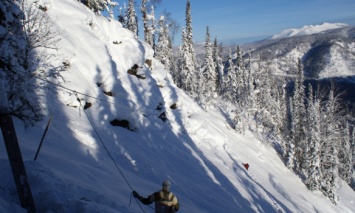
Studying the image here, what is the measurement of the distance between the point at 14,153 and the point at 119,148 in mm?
11060

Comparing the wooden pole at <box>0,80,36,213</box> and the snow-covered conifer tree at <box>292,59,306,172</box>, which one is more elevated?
the wooden pole at <box>0,80,36,213</box>

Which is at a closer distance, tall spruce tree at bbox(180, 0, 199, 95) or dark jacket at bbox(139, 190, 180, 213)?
dark jacket at bbox(139, 190, 180, 213)

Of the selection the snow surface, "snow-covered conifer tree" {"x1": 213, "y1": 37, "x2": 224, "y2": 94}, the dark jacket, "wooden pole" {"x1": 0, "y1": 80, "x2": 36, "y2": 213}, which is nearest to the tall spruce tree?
"snow-covered conifer tree" {"x1": 213, "y1": 37, "x2": 224, "y2": 94}

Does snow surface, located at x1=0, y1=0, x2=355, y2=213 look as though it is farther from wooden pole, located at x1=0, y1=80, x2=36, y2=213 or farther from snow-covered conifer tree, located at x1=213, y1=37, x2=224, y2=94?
snow-covered conifer tree, located at x1=213, y1=37, x2=224, y2=94

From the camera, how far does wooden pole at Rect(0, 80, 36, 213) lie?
7.04m

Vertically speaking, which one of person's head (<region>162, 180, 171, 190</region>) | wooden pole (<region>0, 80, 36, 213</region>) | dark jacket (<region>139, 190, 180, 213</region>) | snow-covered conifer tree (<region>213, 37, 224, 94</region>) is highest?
wooden pole (<region>0, 80, 36, 213</region>)

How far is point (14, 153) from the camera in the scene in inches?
283

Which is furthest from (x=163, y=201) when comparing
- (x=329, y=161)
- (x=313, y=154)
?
(x=329, y=161)

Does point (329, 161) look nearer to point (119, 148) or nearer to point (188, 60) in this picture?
point (188, 60)

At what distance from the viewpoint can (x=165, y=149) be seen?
23.0 meters

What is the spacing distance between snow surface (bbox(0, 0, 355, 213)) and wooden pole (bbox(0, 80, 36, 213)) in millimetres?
255

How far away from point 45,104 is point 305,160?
41.9 meters

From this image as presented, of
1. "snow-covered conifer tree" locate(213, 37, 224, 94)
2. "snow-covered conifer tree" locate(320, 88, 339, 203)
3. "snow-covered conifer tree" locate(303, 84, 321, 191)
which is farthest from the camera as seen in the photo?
"snow-covered conifer tree" locate(213, 37, 224, 94)

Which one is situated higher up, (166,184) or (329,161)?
(166,184)
